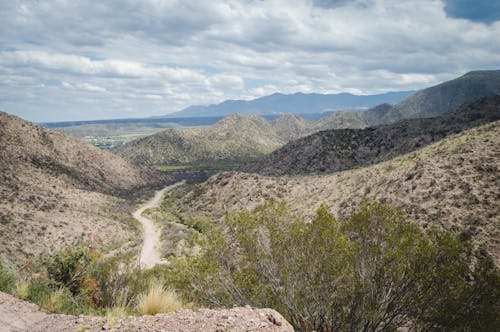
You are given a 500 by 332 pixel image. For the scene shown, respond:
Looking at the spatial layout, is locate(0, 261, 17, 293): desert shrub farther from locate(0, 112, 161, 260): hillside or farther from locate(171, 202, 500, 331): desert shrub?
locate(0, 112, 161, 260): hillside

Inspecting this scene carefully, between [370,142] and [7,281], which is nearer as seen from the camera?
[7,281]

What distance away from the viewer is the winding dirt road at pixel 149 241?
2094 inches

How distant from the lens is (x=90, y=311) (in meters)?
10.8

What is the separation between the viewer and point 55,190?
271 ft

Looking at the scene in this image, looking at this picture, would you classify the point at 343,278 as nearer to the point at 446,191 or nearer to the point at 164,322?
the point at 164,322

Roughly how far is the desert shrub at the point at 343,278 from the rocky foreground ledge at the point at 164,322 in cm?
445

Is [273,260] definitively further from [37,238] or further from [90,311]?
[37,238]

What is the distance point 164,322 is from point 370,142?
101662 mm

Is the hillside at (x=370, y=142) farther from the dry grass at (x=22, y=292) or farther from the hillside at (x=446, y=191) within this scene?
the dry grass at (x=22, y=292)

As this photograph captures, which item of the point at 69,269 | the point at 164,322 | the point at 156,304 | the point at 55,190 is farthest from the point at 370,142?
the point at 164,322

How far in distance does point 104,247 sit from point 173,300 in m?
54.2

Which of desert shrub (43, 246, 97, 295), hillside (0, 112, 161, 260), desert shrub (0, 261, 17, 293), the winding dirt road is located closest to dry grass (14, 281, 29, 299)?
desert shrub (0, 261, 17, 293)

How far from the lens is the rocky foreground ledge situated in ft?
26.2


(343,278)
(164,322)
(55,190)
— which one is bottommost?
(55,190)
